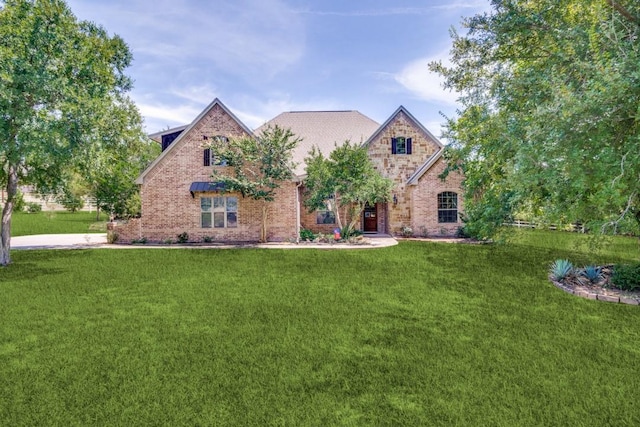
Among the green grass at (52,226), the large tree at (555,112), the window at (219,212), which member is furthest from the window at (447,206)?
the green grass at (52,226)

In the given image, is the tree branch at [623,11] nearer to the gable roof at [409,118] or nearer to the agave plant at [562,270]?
the agave plant at [562,270]

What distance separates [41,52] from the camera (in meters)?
11.3

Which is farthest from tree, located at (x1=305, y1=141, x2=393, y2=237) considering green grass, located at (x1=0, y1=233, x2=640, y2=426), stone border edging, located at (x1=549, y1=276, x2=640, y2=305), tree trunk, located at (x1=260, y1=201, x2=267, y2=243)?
stone border edging, located at (x1=549, y1=276, x2=640, y2=305)

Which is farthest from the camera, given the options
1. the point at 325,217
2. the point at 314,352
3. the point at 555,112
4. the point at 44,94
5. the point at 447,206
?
the point at 325,217

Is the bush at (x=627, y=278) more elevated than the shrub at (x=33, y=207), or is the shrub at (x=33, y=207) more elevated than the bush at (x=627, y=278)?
the shrub at (x=33, y=207)

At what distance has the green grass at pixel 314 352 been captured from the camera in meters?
3.96

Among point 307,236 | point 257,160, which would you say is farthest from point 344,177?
point 257,160

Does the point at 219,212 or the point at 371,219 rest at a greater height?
the point at 219,212

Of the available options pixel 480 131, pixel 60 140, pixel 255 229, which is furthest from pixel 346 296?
pixel 255 229

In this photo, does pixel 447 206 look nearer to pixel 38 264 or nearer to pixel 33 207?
pixel 38 264

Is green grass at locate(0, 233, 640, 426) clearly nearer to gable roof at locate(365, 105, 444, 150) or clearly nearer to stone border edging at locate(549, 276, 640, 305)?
stone border edging at locate(549, 276, 640, 305)

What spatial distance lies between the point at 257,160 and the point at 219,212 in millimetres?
3752

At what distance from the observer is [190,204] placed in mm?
19359

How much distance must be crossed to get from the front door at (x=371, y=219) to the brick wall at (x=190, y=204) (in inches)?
250
